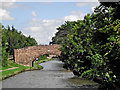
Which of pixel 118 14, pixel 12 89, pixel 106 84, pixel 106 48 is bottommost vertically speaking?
pixel 12 89

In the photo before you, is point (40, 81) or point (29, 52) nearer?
point (40, 81)

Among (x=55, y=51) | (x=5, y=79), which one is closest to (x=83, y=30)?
(x=5, y=79)

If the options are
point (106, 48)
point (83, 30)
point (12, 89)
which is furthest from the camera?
point (83, 30)

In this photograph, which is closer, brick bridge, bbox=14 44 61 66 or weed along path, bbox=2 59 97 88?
weed along path, bbox=2 59 97 88

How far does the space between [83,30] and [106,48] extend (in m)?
18.7

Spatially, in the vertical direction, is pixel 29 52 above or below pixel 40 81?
above

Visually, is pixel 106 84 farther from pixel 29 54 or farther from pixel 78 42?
pixel 29 54

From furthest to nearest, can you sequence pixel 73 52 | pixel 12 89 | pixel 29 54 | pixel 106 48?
1. pixel 29 54
2. pixel 73 52
3. pixel 12 89
4. pixel 106 48

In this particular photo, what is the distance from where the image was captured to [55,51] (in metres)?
60.8

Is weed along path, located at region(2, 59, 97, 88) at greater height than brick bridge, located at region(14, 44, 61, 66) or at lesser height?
lesser

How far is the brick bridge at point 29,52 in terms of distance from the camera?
58.5 m

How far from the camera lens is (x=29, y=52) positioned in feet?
194

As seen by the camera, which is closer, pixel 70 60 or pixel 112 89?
pixel 112 89

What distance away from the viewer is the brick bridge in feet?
192
